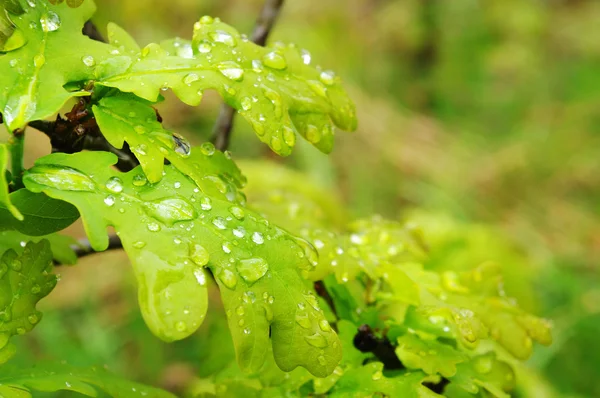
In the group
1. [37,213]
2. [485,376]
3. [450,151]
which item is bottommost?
[450,151]

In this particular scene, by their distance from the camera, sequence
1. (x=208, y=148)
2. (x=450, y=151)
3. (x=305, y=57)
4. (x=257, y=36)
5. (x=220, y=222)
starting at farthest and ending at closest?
(x=450, y=151) < (x=257, y=36) < (x=305, y=57) < (x=208, y=148) < (x=220, y=222)

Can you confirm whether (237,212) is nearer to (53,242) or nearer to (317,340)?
(317,340)

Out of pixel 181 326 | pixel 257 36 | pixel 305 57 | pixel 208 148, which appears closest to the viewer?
pixel 181 326

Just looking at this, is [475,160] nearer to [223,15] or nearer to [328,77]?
[223,15]

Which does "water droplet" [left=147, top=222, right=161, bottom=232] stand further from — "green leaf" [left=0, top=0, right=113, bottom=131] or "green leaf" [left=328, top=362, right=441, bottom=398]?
"green leaf" [left=328, top=362, right=441, bottom=398]

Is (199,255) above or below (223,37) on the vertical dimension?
below

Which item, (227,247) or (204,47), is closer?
(227,247)

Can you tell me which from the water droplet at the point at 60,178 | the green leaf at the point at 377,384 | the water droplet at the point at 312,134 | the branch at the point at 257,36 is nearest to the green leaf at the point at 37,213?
the water droplet at the point at 60,178

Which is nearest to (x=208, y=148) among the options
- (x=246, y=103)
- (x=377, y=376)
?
(x=246, y=103)
